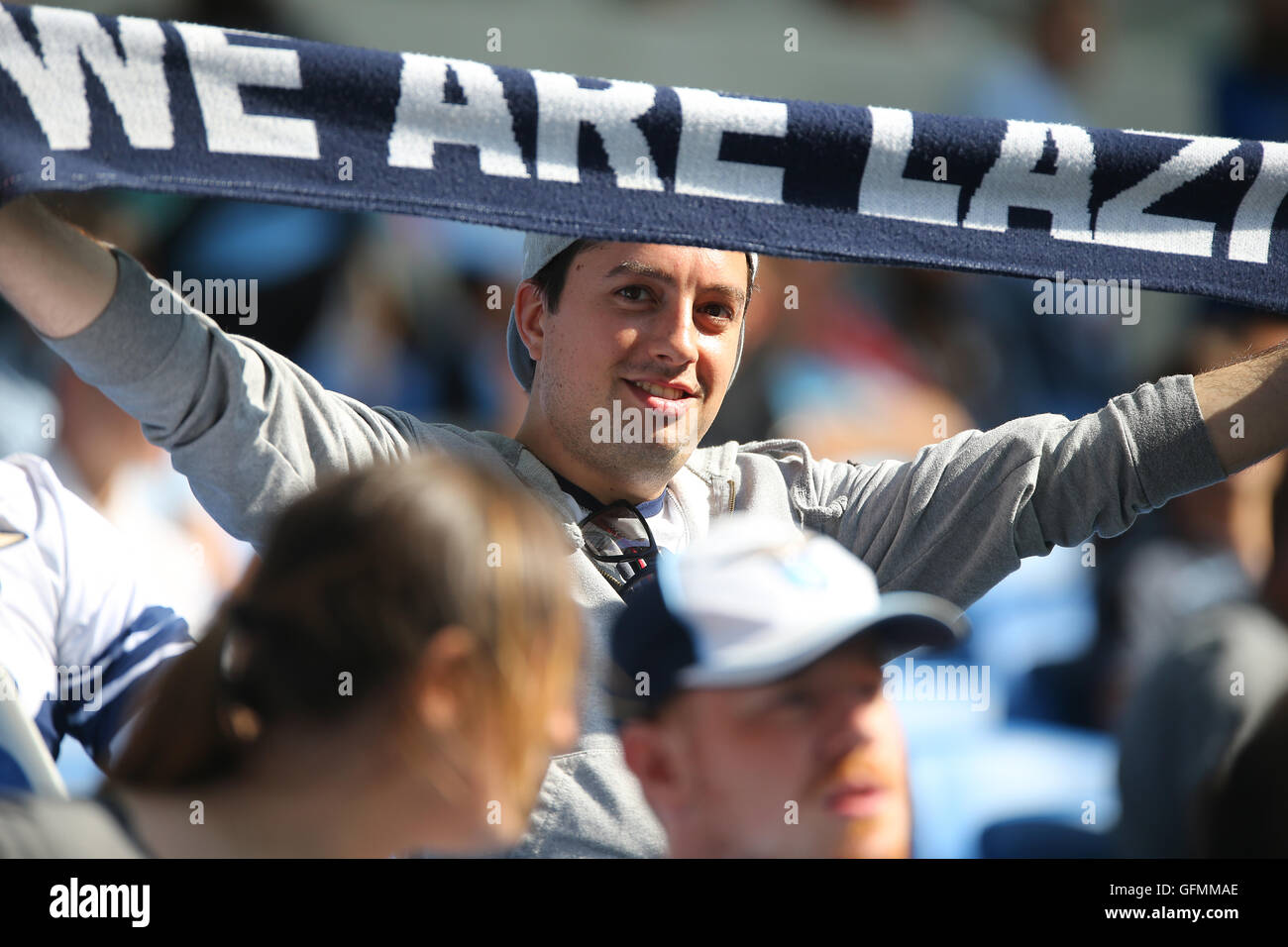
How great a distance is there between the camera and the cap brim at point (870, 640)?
1.33 m

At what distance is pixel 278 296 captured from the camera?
12.0 feet

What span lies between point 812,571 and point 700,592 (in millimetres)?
121

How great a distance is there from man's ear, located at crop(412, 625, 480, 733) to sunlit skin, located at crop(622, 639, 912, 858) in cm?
26

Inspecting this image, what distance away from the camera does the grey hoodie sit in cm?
159

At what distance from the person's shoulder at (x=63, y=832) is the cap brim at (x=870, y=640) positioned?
20.8 inches

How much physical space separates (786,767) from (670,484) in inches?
29.6

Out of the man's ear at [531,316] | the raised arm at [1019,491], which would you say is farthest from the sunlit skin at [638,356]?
the raised arm at [1019,491]

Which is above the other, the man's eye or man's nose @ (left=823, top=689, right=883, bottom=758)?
the man's eye

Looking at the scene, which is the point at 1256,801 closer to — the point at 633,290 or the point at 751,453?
the point at 751,453

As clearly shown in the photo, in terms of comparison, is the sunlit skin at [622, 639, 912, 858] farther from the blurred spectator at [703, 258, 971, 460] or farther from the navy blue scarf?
the blurred spectator at [703, 258, 971, 460]

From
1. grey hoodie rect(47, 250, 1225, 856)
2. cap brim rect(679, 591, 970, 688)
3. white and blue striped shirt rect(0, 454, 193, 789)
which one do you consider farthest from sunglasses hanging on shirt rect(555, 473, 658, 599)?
white and blue striped shirt rect(0, 454, 193, 789)

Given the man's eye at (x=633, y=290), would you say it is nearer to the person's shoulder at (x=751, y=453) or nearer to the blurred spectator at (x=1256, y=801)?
the person's shoulder at (x=751, y=453)
